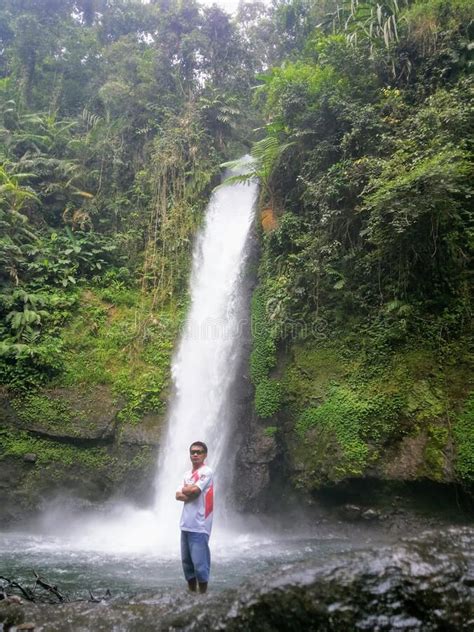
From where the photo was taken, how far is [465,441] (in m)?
6.51

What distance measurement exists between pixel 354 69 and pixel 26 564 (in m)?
11.6

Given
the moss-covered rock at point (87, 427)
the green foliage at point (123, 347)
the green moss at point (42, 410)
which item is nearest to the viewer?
the moss-covered rock at point (87, 427)

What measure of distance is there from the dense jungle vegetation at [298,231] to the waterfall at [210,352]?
19.4 inches

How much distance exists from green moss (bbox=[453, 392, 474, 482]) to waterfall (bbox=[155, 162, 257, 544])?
428cm

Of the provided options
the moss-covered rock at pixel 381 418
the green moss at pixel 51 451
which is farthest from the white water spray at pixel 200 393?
the moss-covered rock at pixel 381 418

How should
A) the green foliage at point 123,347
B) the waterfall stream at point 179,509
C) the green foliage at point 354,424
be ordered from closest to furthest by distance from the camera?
1. the waterfall stream at point 179,509
2. the green foliage at point 354,424
3. the green foliage at point 123,347

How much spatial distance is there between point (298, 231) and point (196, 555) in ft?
25.4

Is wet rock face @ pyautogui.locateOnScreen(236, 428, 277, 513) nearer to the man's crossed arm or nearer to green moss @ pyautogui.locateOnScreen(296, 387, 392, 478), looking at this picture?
green moss @ pyautogui.locateOnScreen(296, 387, 392, 478)

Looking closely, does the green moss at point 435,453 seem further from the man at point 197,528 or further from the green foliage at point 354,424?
the man at point 197,528

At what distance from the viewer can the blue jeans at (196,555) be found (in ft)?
12.7

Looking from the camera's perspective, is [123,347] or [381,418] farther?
[123,347]

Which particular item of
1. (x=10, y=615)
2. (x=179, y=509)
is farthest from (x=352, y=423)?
(x=10, y=615)

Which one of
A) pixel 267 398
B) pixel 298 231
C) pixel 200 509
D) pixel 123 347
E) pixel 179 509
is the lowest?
pixel 179 509

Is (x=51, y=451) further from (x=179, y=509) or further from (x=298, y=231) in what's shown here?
(x=298, y=231)
